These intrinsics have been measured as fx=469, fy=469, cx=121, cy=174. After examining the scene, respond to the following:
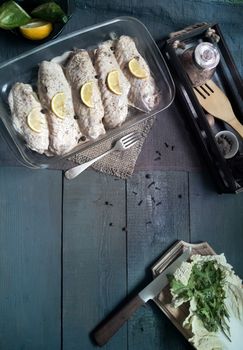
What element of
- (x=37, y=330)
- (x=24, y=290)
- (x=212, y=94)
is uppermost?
(x=212, y=94)

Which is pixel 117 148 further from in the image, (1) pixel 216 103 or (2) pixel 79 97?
(1) pixel 216 103

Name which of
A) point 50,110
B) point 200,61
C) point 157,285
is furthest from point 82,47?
point 157,285

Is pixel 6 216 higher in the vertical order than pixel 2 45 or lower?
lower

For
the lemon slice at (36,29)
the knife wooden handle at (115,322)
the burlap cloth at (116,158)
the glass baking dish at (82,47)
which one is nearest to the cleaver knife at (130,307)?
the knife wooden handle at (115,322)

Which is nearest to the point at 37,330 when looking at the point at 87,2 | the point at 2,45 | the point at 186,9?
the point at 2,45

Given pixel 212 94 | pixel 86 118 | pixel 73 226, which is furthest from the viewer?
pixel 212 94

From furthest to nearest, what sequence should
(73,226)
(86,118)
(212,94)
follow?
(212,94) → (73,226) → (86,118)

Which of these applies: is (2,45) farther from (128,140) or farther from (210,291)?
(210,291)
